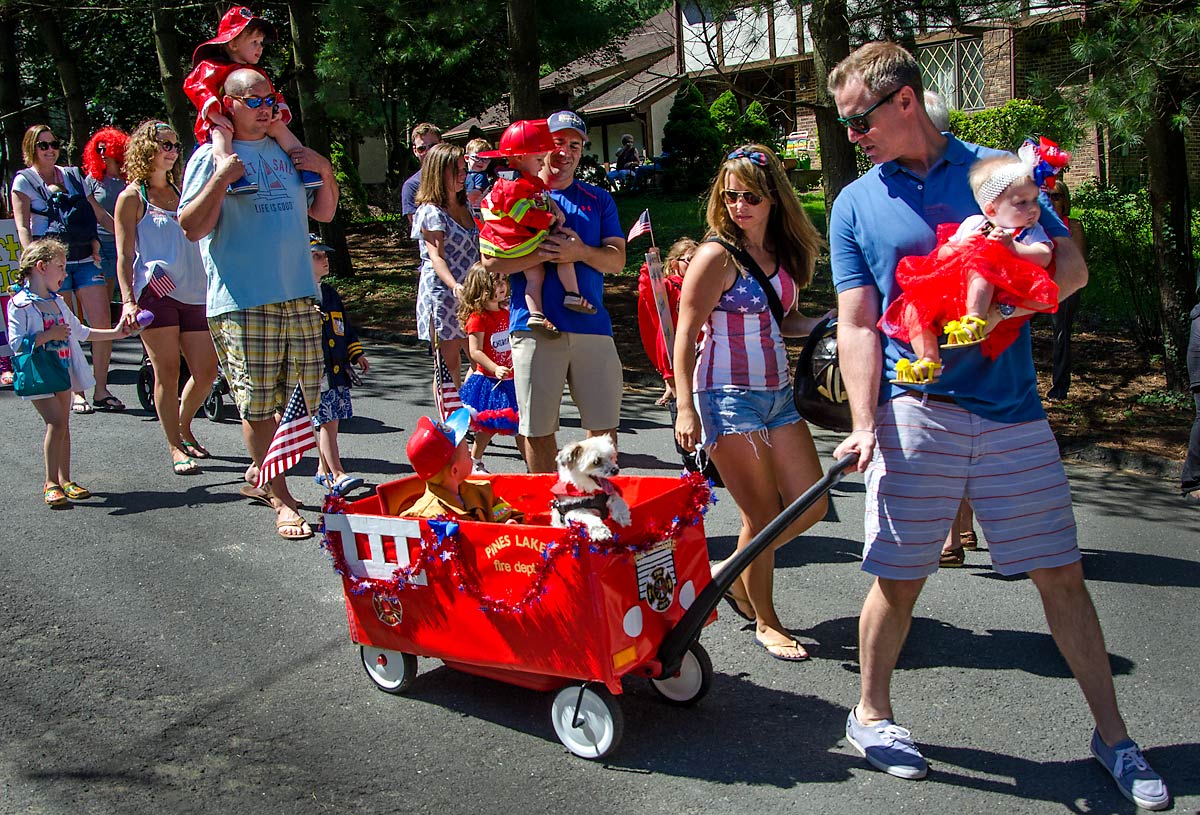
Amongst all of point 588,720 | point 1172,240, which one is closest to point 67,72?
point 1172,240

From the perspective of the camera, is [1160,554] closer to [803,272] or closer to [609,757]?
[803,272]

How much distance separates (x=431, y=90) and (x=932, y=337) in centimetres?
1978

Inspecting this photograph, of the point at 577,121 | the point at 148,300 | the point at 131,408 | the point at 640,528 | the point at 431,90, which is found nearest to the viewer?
the point at 640,528

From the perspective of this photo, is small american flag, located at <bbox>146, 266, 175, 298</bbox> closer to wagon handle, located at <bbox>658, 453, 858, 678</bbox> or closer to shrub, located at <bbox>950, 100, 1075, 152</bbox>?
wagon handle, located at <bbox>658, 453, 858, 678</bbox>

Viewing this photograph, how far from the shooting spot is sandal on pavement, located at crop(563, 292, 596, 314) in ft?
17.9

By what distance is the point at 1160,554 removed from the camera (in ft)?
19.2

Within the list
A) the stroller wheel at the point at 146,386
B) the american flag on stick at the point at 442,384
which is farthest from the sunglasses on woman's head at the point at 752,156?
the stroller wheel at the point at 146,386

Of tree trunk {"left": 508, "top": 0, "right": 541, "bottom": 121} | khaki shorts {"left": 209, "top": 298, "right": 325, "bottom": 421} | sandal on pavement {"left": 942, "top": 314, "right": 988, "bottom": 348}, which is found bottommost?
khaki shorts {"left": 209, "top": 298, "right": 325, "bottom": 421}

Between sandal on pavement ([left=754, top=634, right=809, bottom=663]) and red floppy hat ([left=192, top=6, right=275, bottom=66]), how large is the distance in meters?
3.92

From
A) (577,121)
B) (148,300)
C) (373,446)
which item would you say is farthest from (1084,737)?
(148,300)

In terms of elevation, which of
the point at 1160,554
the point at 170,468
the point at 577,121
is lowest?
the point at 1160,554

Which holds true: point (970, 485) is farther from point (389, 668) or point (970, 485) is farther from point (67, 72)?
point (67, 72)

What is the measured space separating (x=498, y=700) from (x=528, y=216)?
219 cm

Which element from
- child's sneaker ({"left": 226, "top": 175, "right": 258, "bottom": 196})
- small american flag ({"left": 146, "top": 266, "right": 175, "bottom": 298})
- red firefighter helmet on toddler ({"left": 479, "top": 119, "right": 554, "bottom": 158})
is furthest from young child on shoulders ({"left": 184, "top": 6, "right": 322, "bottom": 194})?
small american flag ({"left": 146, "top": 266, "right": 175, "bottom": 298})
